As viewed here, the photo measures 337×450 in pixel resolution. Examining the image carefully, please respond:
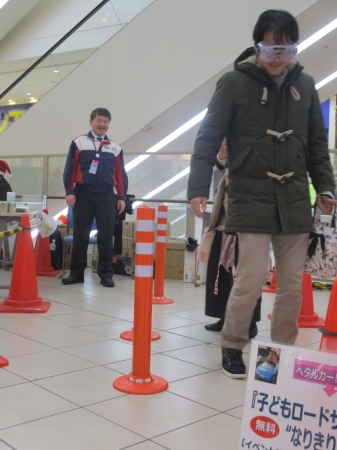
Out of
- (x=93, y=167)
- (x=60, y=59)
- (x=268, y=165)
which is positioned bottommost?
(x=268, y=165)

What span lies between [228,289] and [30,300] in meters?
1.53

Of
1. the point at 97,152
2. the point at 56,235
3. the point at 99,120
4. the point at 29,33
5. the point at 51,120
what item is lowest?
the point at 56,235

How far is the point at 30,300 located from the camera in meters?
3.76

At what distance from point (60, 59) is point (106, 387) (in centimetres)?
681

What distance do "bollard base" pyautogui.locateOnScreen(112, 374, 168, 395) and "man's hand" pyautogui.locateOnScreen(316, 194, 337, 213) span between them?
3.41 feet

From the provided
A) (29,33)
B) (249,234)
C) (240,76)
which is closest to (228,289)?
(249,234)

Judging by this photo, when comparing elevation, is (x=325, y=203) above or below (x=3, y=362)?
above

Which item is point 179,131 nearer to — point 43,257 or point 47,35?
point 43,257

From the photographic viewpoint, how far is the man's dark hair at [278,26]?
82.4 inches

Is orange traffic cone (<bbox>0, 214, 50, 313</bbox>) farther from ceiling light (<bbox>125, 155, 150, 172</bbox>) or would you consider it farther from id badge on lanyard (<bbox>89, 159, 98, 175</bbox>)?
ceiling light (<bbox>125, 155, 150, 172</bbox>)

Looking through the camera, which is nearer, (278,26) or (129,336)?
(278,26)

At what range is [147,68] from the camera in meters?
7.02

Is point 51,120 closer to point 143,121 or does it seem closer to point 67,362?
point 143,121

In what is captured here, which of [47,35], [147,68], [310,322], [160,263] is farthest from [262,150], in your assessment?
[47,35]
